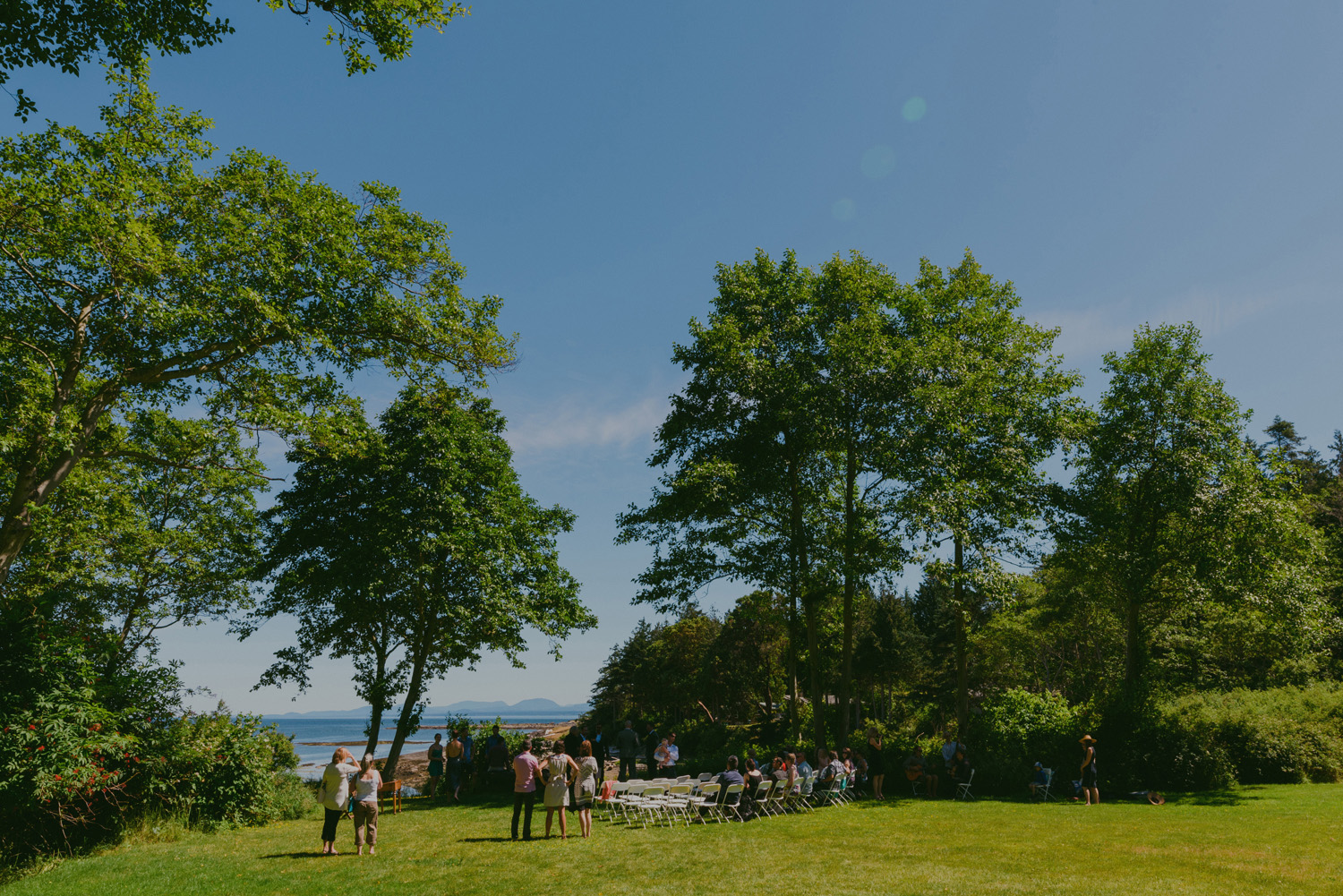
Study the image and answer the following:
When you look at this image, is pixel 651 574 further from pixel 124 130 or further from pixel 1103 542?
pixel 124 130

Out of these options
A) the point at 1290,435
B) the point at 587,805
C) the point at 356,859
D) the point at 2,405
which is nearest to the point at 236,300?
the point at 2,405

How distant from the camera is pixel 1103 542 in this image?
23.0 m

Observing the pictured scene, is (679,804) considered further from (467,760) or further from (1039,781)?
(1039,781)

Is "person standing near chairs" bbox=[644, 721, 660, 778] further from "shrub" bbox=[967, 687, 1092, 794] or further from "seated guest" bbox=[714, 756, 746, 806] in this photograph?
"shrub" bbox=[967, 687, 1092, 794]

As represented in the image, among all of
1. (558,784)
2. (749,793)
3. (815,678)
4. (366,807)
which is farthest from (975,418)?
(366,807)

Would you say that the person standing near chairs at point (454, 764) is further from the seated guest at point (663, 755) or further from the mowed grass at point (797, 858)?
the seated guest at point (663, 755)

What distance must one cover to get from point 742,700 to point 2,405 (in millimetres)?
42395

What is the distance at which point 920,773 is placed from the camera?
60.0 feet

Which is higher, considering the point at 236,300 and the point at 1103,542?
the point at 236,300

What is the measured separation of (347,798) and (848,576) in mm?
13070

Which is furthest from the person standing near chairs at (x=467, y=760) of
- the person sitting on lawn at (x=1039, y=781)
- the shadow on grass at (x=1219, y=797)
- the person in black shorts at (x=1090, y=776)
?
the shadow on grass at (x=1219, y=797)

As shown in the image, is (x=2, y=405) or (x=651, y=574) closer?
(x=2, y=405)

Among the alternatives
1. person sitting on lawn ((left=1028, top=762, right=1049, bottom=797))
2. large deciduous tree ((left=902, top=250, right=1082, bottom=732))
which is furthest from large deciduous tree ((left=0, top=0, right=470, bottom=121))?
person sitting on lawn ((left=1028, top=762, right=1049, bottom=797))

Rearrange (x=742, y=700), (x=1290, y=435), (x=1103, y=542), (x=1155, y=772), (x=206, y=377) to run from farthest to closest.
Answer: (x=1290, y=435), (x=742, y=700), (x=1103, y=542), (x=1155, y=772), (x=206, y=377)
